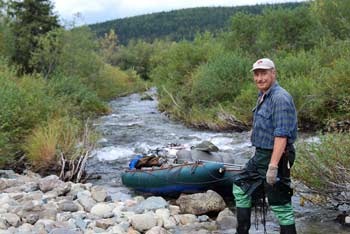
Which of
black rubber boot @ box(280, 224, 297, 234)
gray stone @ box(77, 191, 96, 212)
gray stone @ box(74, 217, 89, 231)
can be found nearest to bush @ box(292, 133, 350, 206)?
black rubber boot @ box(280, 224, 297, 234)

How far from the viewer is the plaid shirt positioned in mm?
4449

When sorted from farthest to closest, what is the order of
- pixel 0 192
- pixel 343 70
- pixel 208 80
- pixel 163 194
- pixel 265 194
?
pixel 208 80 < pixel 343 70 < pixel 163 194 < pixel 0 192 < pixel 265 194

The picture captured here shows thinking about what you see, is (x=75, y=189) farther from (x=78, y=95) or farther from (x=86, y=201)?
(x=78, y=95)

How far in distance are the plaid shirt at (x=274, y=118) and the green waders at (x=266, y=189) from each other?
122 millimetres

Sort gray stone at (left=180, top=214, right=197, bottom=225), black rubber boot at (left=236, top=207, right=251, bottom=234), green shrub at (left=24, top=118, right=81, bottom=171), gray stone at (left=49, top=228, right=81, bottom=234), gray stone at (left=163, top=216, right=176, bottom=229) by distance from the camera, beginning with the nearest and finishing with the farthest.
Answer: black rubber boot at (left=236, top=207, right=251, bottom=234), gray stone at (left=49, top=228, right=81, bottom=234), gray stone at (left=163, top=216, right=176, bottom=229), gray stone at (left=180, top=214, right=197, bottom=225), green shrub at (left=24, top=118, right=81, bottom=171)

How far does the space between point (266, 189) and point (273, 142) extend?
1.53 feet

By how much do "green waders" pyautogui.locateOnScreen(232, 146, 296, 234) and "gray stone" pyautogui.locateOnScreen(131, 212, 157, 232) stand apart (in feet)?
5.82

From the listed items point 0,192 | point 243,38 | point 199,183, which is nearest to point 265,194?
point 199,183

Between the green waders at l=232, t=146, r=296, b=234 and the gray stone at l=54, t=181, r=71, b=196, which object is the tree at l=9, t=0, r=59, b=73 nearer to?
the gray stone at l=54, t=181, r=71, b=196

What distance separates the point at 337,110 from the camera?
1432 cm

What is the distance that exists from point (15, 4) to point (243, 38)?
12.6 m

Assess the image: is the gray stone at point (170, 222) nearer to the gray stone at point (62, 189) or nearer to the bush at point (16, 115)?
the gray stone at point (62, 189)

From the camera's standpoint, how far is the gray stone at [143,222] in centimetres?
642

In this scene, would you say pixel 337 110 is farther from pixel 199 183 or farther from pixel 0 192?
pixel 0 192
